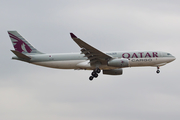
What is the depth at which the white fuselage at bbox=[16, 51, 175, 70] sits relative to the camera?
55.9 meters

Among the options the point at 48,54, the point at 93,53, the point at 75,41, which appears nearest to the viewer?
the point at 75,41

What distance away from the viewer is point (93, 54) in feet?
179

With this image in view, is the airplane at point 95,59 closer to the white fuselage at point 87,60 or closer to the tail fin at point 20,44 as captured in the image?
the white fuselage at point 87,60

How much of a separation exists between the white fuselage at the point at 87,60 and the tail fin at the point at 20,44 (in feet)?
5.92

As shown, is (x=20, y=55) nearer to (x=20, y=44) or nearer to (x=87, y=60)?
(x=20, y=44)

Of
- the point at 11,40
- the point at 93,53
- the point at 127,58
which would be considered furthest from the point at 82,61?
the point at 11,40

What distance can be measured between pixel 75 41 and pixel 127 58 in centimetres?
946

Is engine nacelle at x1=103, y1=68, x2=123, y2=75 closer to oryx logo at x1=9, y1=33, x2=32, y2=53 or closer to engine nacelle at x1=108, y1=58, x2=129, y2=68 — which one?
engine nacelle at x1=108, y1=58, x2=129, y2=68

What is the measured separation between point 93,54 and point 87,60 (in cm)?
256

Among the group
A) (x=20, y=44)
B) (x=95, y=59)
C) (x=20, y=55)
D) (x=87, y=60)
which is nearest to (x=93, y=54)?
(x=95, y=59)

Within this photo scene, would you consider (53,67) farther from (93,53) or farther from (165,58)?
(165,58)

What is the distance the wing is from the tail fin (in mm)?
8873

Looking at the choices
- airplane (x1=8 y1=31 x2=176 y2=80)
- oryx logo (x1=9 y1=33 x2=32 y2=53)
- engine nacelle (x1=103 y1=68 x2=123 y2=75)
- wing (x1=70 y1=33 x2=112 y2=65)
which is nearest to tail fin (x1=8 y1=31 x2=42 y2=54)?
oryx logo (x1=9 y1=33 x2=32 y2=53)

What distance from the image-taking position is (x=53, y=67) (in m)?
57.7
